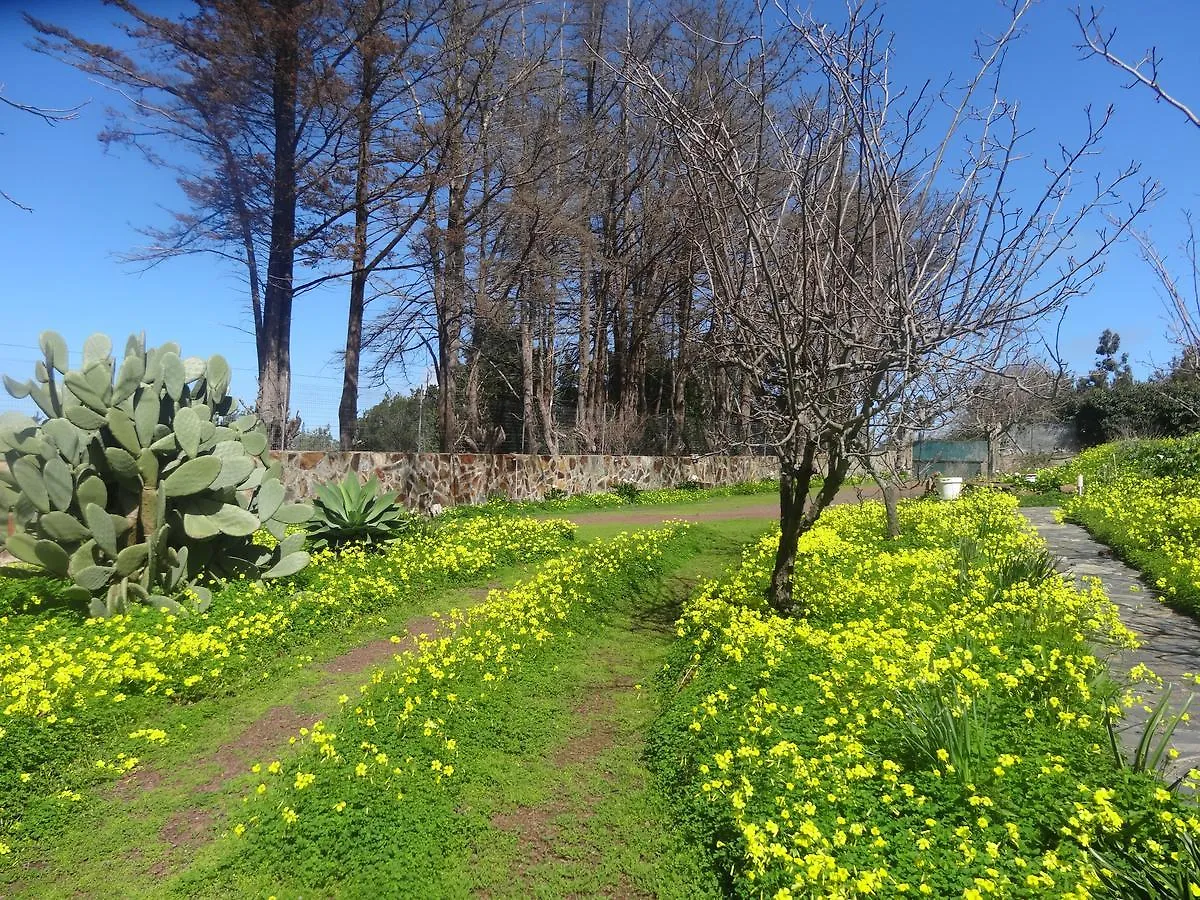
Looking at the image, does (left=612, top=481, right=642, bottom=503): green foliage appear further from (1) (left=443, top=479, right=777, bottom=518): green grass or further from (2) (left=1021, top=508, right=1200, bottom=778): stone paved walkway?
(2) (left=1021, top=508, right=1200, bottom=778): stone paved walkway

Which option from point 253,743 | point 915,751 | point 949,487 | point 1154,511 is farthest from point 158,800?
point 949,487

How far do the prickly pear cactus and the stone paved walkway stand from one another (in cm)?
610

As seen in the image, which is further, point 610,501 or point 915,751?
point 610,501

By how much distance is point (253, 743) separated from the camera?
13.3ft

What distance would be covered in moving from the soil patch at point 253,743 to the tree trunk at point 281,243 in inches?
380

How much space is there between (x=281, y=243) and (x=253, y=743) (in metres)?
11.4

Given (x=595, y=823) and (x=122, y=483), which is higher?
(x=122, y=483)

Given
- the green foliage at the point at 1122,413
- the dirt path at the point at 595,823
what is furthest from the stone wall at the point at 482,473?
the green foliage at the point at 1122,413

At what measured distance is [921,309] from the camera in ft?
16.1

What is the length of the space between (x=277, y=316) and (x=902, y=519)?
36.5 ft

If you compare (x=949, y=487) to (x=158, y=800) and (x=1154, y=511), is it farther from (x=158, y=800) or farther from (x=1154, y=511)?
(x=158, y=800)

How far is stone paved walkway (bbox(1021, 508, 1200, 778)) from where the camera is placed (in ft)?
11.8

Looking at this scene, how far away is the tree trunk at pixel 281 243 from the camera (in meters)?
12.9

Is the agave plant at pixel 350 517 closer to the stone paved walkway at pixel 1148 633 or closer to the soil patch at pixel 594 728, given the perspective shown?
the soil patch at pixel 594 728
